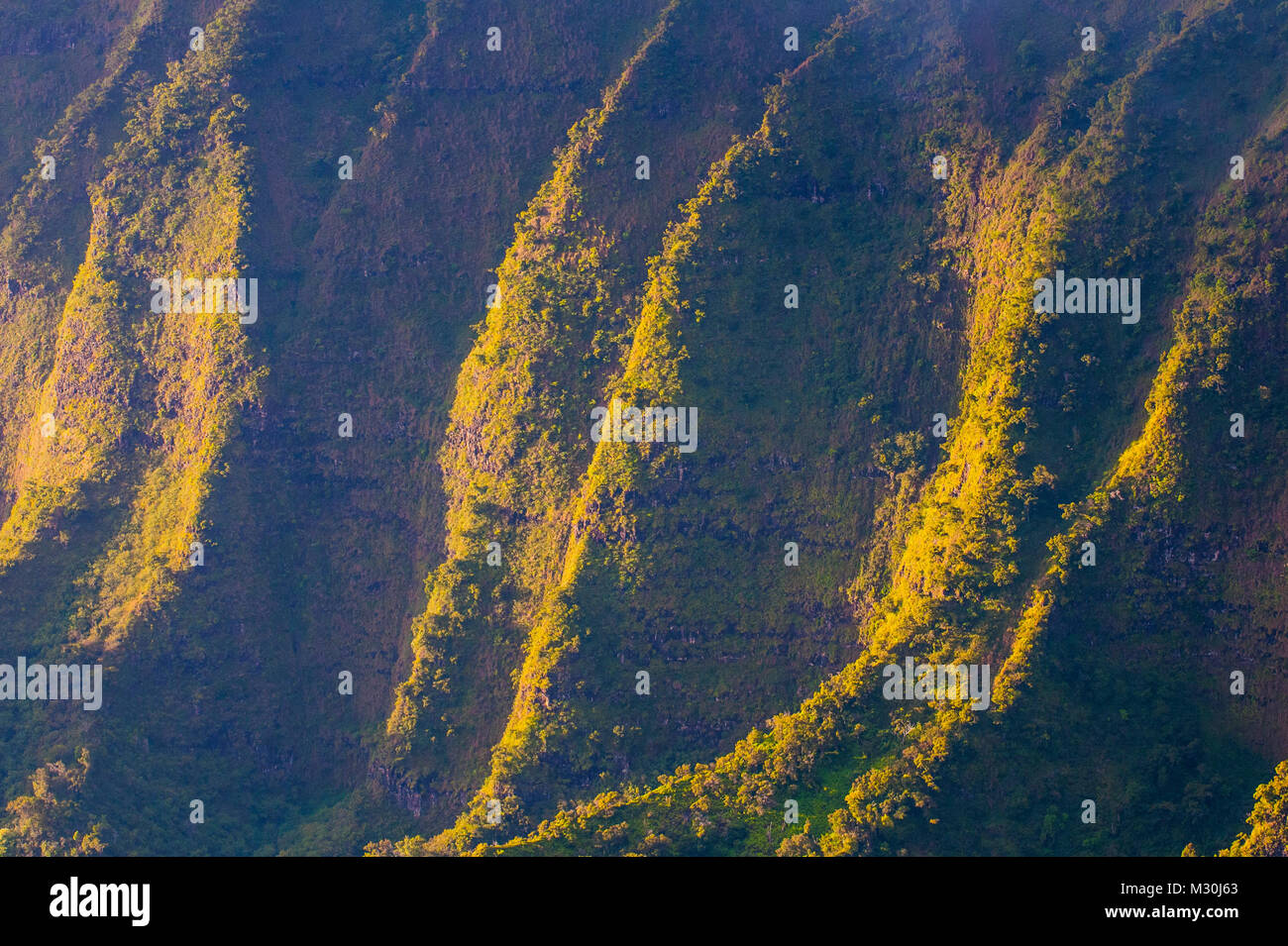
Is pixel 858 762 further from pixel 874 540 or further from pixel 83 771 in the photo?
pixel 83 771

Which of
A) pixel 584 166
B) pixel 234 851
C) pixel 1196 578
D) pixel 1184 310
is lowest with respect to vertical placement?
pixel 234 851

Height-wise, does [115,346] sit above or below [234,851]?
above

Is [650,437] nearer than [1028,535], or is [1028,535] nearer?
[1028,535]

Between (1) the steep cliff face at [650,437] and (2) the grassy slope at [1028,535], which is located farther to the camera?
(1) the steep cliff face at [650,437]

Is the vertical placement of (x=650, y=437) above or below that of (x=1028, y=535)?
above

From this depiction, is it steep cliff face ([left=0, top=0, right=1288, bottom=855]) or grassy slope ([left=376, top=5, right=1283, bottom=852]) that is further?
steep cliff face ([left=0, top=0, right=1288, bottom=855])

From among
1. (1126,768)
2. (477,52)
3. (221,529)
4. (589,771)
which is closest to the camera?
(1126,768)

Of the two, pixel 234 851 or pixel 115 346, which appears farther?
pixel 115 346

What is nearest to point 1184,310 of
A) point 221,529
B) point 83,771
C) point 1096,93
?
point 1096,93
